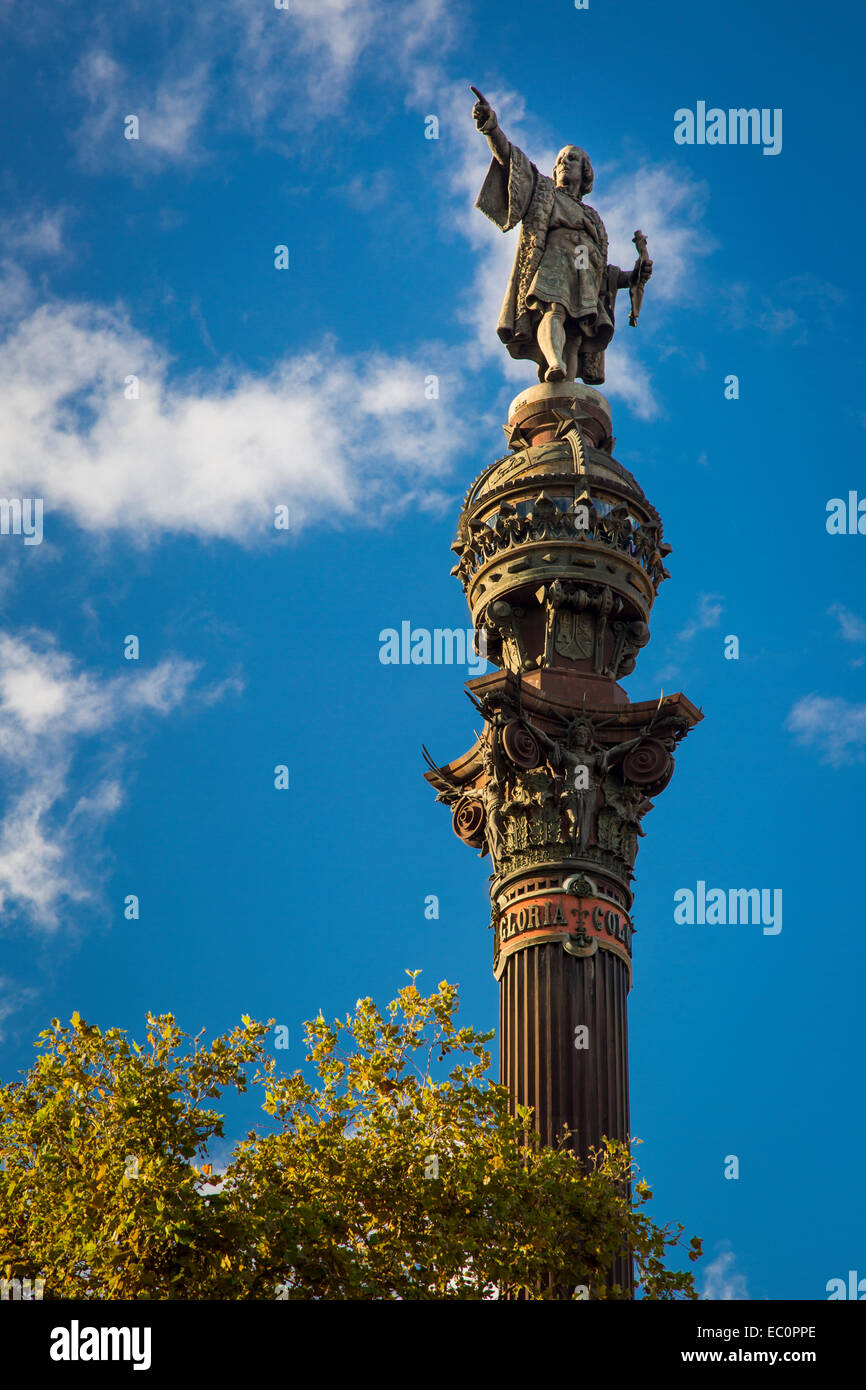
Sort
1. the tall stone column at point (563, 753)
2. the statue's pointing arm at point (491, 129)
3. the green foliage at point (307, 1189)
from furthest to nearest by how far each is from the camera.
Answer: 1. the statue's pointing arm at point (491, 129)
2. the tall stone column at point (563, 753)
3. the green foliage at point (307, 1189)

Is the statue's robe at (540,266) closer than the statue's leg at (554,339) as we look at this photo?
No

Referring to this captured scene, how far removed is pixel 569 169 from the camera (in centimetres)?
5200

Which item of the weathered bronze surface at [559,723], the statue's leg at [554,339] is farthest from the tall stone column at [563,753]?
the statue's leg at [554,339]

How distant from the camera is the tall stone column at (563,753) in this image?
1487 inches

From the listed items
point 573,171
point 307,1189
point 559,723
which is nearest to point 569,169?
point 573,171

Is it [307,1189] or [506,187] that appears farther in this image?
[506,187]

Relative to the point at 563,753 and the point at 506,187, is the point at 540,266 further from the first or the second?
the point at 563,753

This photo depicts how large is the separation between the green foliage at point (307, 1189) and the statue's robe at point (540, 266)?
24.4 metres

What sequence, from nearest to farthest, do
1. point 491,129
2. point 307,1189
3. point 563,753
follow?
point 307,1189 → point 563,753 → point 491,129

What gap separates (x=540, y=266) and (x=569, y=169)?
3.57 metres

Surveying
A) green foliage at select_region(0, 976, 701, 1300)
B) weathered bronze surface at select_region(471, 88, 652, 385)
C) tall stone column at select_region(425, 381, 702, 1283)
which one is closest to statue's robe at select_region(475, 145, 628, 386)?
weathered bronze surface at select_region(471, 88, 652, 385)

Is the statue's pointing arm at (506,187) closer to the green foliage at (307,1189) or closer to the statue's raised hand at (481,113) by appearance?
the statue's raised hand at (481,113)

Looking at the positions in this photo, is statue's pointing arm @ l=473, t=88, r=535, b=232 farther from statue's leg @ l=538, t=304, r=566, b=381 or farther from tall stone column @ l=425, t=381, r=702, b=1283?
tall stone column @ l=425, t=381, r=702, b=1283

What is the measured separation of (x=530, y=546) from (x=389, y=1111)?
17151 millimetres
